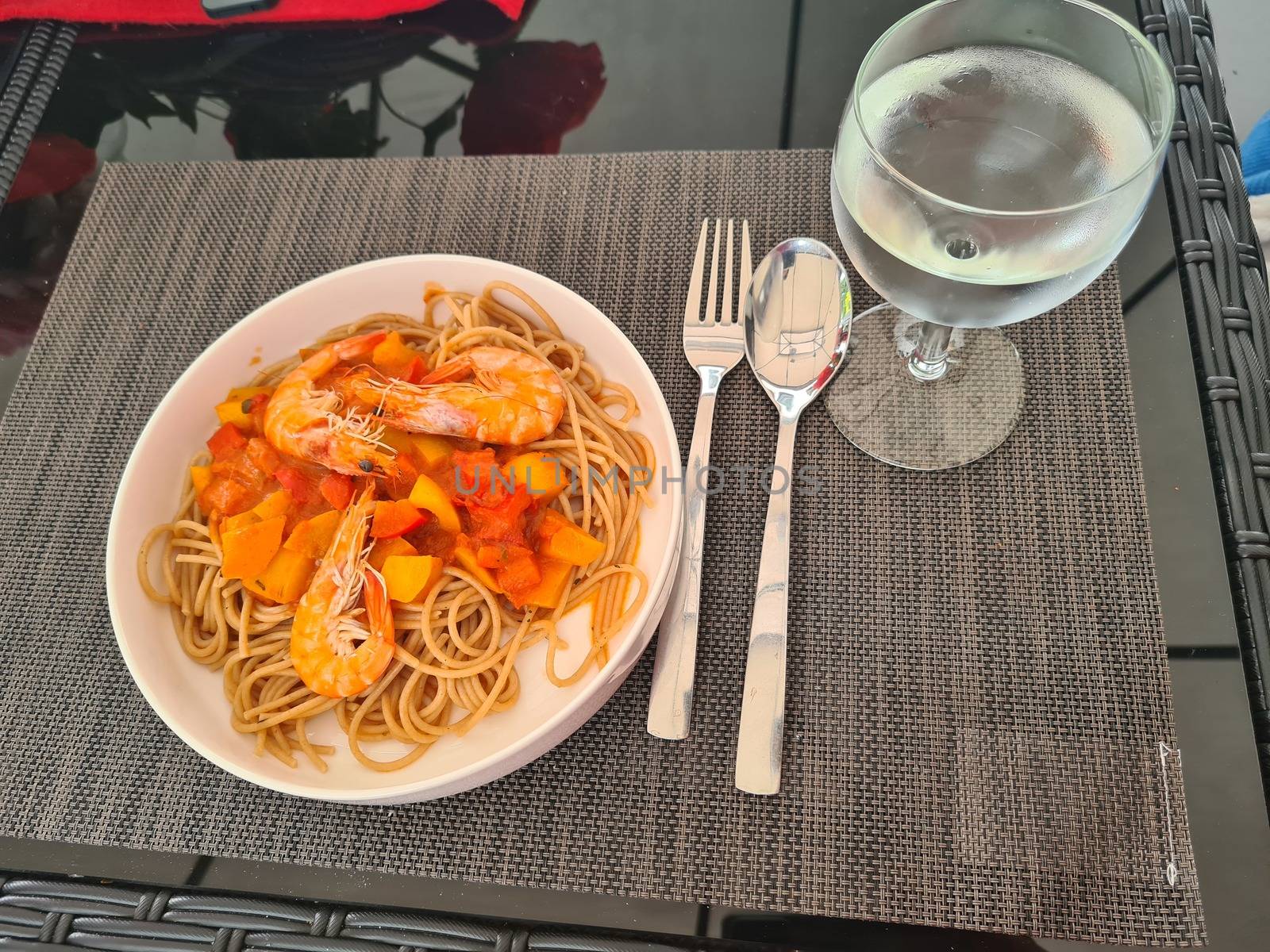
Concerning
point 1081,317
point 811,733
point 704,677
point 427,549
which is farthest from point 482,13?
point 811,733

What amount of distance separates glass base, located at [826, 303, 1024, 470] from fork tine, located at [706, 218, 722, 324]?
0.76 ft

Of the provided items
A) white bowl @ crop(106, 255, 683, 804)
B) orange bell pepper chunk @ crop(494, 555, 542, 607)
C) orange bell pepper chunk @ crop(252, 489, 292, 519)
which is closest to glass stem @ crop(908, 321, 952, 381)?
white bowl @ crop(106, 255, 683, 804)

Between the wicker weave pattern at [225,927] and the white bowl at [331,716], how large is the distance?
187 mm

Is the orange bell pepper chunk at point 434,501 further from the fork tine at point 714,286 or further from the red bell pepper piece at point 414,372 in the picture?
the fork tine at point 714,286

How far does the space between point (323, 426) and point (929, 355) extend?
3.07 ft

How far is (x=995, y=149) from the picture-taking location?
106 centimetres

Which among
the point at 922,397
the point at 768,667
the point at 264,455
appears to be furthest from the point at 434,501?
the point at 922,397

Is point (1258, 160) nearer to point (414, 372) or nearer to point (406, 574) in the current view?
point (414, 372)

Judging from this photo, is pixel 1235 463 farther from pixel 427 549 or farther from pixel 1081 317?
pixel 427 549

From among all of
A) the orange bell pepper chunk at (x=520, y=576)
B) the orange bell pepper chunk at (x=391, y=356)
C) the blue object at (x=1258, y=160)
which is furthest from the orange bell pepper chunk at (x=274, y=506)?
the blue object at (x=1258, y=160)

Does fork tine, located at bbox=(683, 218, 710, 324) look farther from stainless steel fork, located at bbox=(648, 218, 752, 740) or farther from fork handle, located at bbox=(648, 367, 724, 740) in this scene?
Result: fork handle, located at bbox=(648, 367, 724, 740)

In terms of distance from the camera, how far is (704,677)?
119 cm

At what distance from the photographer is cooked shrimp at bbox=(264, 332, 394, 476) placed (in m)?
1.21

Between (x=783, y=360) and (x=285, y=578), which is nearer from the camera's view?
(x=285, y=578)
